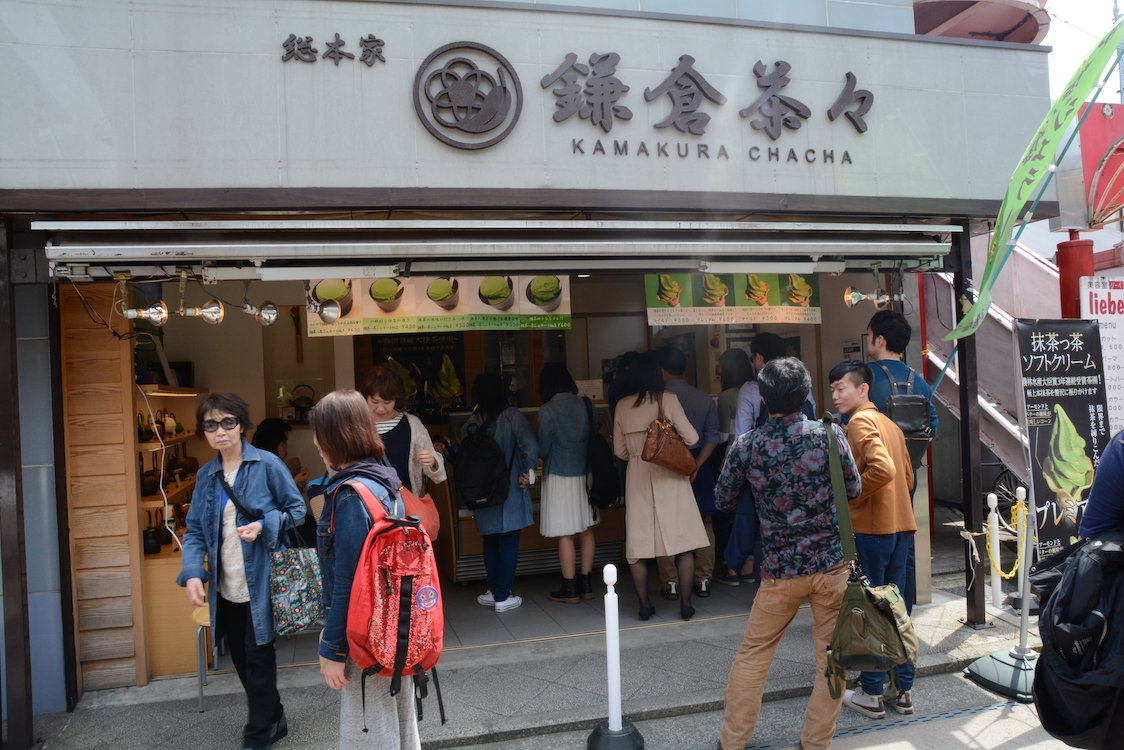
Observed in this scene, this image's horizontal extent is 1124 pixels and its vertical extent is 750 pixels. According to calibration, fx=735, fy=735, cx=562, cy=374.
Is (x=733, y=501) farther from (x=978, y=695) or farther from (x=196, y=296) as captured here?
(x=196, y=296)

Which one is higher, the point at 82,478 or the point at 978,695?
the point at 82,478

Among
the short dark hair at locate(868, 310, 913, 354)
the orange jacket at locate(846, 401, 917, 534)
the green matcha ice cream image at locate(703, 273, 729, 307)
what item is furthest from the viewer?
the green matcha ice cream image at locate(703, 273, 729, 307)

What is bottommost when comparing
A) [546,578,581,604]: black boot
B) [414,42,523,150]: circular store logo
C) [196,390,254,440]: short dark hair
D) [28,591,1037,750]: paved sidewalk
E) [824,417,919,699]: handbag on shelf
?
[28,591,1037,750]: paved sidewalk

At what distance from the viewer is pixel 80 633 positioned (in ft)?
16.0

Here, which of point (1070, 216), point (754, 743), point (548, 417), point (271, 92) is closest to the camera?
point (754, 743)

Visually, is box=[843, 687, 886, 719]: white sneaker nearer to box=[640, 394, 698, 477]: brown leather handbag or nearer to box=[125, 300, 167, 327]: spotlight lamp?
box=[640, 394, 698, 477]: brown leather handbag

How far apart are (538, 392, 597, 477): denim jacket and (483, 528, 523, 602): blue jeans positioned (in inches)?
26.0

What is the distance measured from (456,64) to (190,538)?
130 inches

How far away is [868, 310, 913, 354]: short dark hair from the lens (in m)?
5.07

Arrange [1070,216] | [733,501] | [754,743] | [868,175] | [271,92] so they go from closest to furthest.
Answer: [733,501] < [754,743] < [271,92] < [868,175] < [1070,216]

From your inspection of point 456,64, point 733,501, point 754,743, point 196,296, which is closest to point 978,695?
point 754,743

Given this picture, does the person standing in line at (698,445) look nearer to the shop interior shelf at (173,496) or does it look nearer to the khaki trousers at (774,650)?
the khaki trousers at (774,650)

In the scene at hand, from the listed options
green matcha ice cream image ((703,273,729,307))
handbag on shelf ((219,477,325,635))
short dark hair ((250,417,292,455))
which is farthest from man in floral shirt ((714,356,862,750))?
short dark hair ((250,417,292,455))

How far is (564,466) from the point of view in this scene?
6309mm
